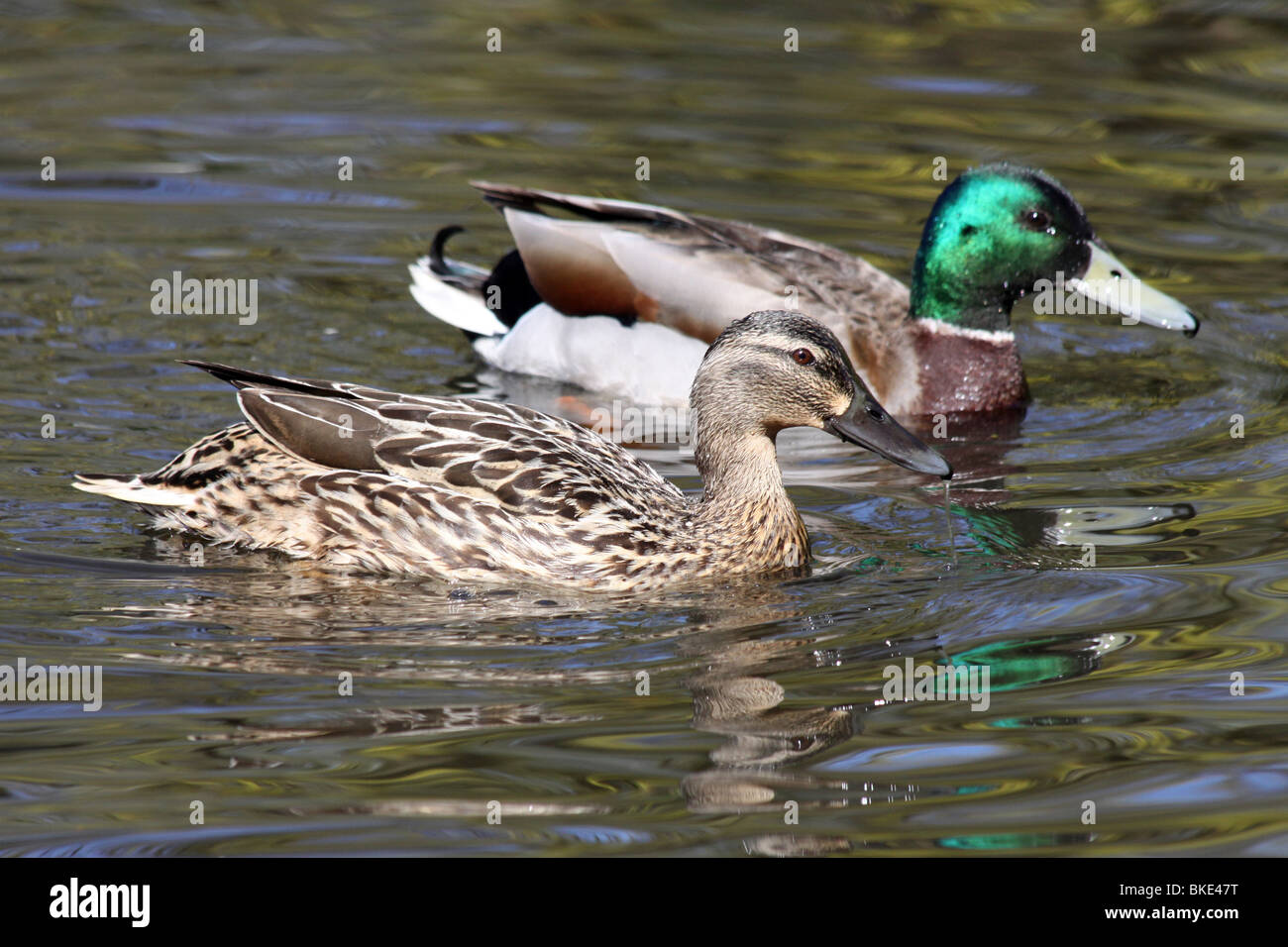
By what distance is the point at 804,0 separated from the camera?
53.5 feet

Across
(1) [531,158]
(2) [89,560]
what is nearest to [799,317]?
(2) [89,560]

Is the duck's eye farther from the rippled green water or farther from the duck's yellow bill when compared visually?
the rippled green water

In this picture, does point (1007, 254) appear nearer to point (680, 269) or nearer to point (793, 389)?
point (680, 269)

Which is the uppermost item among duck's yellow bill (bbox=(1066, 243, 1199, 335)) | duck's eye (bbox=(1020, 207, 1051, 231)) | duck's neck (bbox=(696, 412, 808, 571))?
duck's eye (bbox=(1020, 207, 1051, 231))

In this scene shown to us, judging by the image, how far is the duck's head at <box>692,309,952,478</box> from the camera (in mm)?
7656

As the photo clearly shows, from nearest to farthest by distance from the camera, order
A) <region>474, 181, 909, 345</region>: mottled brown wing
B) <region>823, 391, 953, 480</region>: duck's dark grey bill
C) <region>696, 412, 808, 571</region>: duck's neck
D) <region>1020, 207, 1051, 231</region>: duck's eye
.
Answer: <region>823, 391, 953, 480</region>: duck's dark grey bill → <region>696, 412, 808, 571</region>: duck's neck → <region>474, 181, 909, 345</region>: mottled brown wing → <region>1020, 207, 1051, 231</region>: duck's eye

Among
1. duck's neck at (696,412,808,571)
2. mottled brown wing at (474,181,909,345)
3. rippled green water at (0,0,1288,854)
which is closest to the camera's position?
rippled green water at (0,0,1288,854)

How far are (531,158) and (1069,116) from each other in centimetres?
413

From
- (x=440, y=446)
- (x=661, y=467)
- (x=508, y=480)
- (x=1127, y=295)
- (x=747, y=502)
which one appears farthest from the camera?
(x=1127, y=295)

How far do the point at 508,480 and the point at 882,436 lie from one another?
151 centimetres

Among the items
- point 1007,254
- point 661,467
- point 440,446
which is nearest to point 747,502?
point 440,446

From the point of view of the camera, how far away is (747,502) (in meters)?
7.86

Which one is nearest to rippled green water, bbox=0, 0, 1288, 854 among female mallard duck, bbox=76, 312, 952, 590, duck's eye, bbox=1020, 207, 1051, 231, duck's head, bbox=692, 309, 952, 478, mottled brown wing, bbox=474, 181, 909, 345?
female mallard duck, bbox=76, 312, 952, 590

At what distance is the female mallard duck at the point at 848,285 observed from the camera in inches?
408
